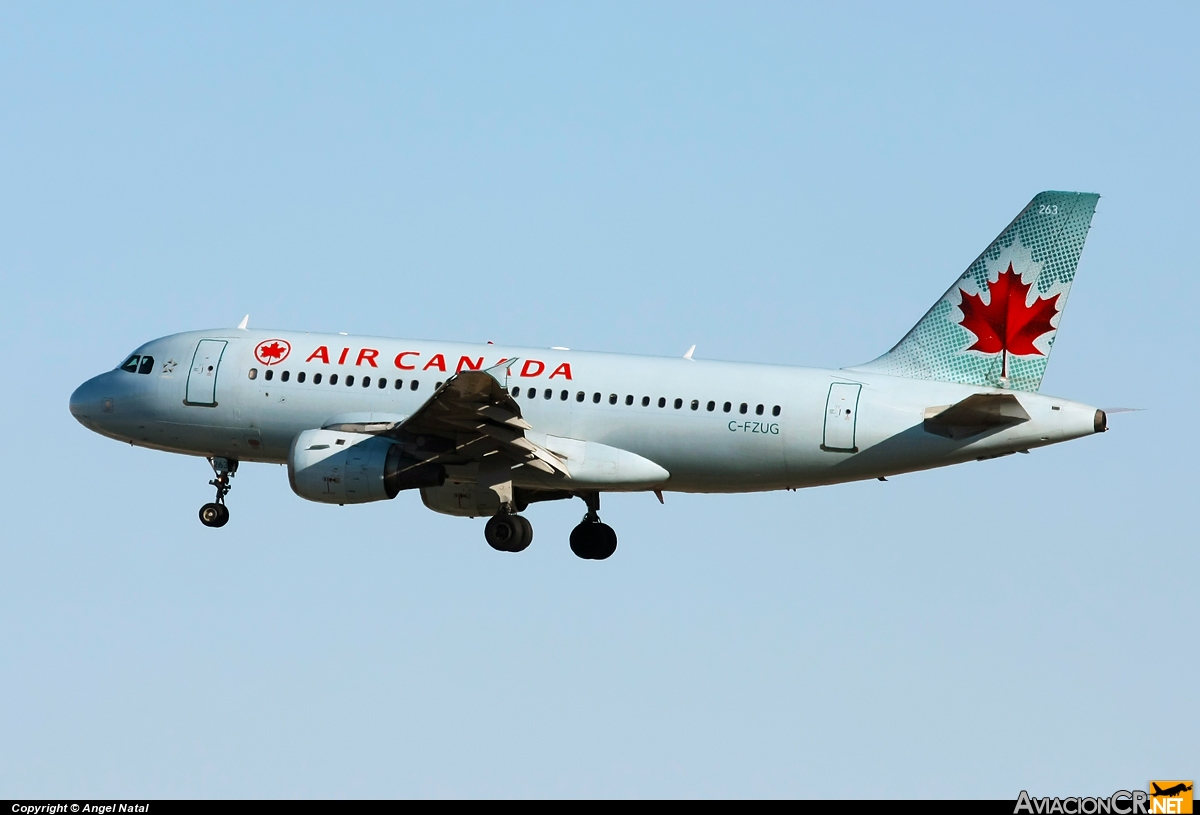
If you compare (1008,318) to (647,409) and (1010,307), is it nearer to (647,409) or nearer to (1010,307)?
(1010,307)

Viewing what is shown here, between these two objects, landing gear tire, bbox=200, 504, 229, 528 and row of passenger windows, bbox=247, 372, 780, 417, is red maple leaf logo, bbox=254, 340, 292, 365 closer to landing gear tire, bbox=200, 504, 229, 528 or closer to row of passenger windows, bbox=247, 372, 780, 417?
row of passenger windows, bbox=247, 372, 780, 417

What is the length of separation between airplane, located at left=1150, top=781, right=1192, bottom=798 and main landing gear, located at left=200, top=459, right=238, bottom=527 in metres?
27.5

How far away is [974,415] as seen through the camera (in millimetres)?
47656

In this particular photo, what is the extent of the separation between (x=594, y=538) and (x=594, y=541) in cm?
8

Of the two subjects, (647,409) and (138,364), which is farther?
(138,364)

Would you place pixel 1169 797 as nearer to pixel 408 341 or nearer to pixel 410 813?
pixel 410 813

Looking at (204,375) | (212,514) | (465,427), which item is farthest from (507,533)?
(204,375)

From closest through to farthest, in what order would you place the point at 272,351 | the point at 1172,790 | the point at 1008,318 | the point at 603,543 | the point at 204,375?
the point at 1172,790 → the point at 1008,318 → the point at 272,351 → the point at 204,375 → the point at 603,543

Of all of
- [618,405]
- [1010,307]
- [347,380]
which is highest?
[1010,307]

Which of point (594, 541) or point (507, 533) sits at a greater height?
point (594, 541)

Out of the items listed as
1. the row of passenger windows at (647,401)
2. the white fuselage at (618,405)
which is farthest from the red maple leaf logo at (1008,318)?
the row of passenger windows at (647,401)

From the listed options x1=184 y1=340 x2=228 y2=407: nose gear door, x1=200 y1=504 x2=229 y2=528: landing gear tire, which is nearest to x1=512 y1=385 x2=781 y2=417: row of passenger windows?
x1=184 y1=340 x2=228 y2=407: nose gear door

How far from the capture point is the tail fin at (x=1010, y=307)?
48969mm

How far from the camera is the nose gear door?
173ft
